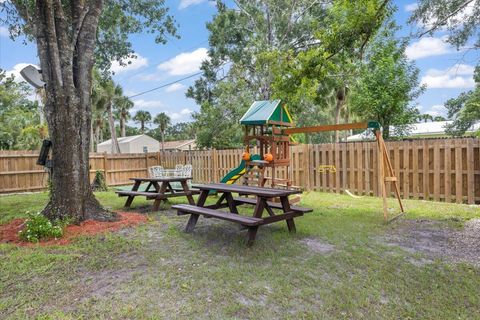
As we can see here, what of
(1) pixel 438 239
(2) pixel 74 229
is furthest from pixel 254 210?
(2) pixel 74 229

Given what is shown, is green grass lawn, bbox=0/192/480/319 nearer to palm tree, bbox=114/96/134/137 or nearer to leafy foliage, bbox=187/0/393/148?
leafy foliage, bbox=187/0/393/148

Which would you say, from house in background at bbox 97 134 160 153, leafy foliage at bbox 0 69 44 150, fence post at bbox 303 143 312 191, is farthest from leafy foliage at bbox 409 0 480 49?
house in background at bbox 97 134 160 153

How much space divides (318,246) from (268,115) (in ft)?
12.2

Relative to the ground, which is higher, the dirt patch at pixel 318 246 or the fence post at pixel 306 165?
the fence post at pixel 306 165

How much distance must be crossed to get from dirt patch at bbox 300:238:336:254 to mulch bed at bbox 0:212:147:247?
2921 mm

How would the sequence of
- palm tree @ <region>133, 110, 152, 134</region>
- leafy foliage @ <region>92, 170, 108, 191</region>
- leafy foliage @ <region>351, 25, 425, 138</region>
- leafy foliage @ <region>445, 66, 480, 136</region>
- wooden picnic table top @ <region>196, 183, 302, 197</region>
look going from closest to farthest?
wooden picnic table top @ <region>196, 183, 302, 197</region>
leafy foliage @ <region>351, 25, 425, 138</region>
leafy foliage @ <region>92, 170, 108, 191</region>
leafy foliage @ <region>445, 66, 480, 136</region>
palm tree @ <region>133, 110, 152, 134</region>

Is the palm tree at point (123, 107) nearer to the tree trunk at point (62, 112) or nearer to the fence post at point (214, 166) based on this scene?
the fence post at point (214, 166)

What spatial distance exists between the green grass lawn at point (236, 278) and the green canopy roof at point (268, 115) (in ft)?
9.83

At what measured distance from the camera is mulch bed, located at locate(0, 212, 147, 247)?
4.27 m

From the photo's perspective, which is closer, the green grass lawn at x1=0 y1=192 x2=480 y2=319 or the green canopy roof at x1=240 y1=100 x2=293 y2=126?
the green grass lawn at x1=0 y1=192 x2=480 y2=319

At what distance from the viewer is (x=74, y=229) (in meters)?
4.73

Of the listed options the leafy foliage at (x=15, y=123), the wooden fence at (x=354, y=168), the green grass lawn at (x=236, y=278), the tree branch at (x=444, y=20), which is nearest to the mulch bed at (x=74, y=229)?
the green grass lawn at (x=236, y=278)

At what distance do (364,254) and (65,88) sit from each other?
16.3 ft

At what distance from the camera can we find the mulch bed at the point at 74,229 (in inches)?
168
